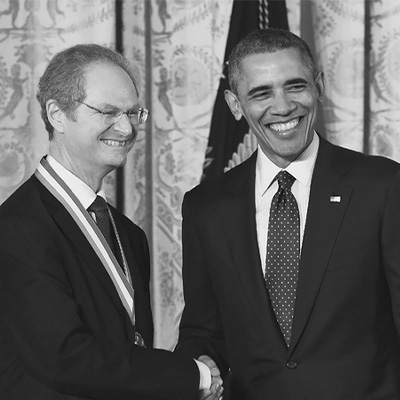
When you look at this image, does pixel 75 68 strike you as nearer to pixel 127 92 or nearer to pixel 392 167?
pixel 127 92

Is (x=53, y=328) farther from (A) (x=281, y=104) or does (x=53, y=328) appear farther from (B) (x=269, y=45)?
(B) (x=269, y=45)

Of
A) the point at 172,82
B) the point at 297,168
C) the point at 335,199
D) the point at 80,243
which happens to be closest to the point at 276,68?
the point at 297,168

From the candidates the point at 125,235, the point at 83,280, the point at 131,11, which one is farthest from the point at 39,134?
the point at 83,280

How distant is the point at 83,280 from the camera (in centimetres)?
274

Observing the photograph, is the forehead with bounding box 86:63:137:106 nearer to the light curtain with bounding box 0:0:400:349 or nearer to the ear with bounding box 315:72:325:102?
the ear with bounding box 315:72:325:102

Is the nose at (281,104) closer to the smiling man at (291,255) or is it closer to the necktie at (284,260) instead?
the smiling man at (291,255)

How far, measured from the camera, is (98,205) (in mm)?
2939

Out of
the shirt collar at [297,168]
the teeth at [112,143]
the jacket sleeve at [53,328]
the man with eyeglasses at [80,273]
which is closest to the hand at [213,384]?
the man with eyeglasses at [80,273]

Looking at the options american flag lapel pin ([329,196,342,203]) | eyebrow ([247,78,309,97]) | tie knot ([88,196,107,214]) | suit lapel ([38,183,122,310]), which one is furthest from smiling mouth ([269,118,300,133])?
suit lapel ([38,183,122,310])

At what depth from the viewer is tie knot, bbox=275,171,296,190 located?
9.77ft

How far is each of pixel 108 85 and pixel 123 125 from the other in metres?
0.12

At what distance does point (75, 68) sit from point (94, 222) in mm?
423

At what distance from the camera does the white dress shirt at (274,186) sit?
2973 millimetres

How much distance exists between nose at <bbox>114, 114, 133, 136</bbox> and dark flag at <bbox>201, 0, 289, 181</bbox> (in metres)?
1.23
